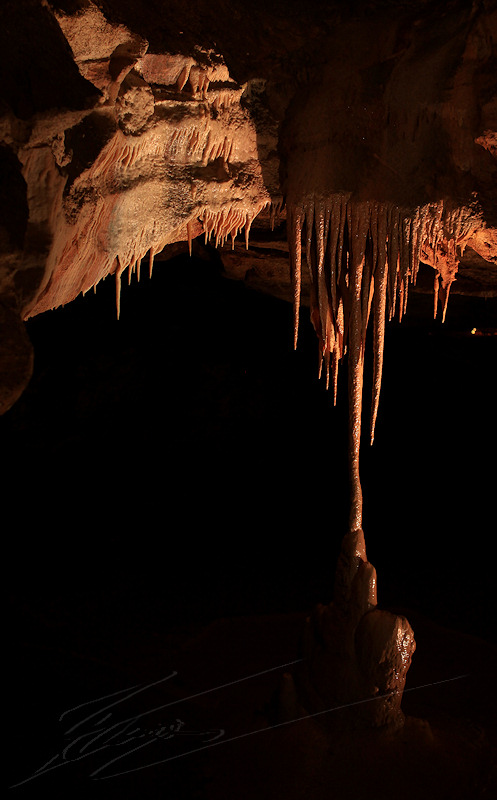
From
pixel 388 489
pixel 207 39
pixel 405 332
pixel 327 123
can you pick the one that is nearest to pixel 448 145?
pixel 327 123

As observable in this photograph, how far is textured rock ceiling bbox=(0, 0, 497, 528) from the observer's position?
3.39 meters

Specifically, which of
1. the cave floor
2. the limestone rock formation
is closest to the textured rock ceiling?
the limestone rock formation

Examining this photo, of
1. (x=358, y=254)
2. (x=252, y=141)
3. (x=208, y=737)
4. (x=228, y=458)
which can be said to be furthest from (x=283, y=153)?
(x=228, y=458)

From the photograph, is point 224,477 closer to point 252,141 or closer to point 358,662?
point 358,662

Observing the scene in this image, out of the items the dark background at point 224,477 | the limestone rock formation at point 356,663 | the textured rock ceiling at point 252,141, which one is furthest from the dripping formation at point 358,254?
the dark background at point 224,477

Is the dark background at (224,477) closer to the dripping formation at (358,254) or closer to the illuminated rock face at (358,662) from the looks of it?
the illuminated rock face at (358,662)

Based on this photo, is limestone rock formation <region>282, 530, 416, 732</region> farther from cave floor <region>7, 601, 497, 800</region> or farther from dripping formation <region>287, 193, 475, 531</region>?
dripping formation <region>287, 193, 475, 531</region>

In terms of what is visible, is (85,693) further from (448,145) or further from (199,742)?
(448,145)

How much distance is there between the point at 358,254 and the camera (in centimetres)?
444

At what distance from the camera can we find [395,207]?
4.30m

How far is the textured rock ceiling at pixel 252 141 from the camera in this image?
3389 millimetres

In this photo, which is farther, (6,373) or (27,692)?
(27,692)

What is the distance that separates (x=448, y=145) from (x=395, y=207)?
460mm

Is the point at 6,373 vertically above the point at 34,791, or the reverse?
the point at 6,373
